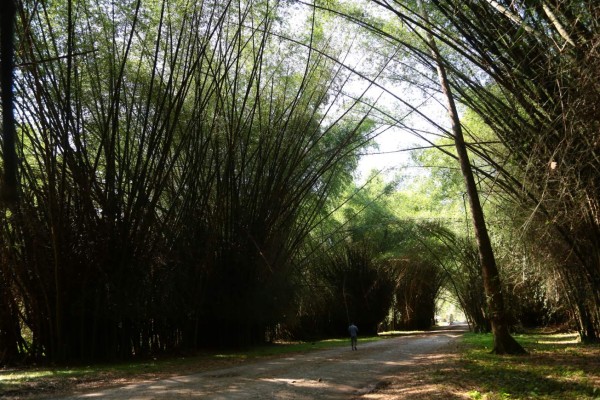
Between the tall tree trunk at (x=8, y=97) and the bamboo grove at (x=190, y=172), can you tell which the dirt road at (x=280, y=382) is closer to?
the bamboo grove at (x=190, y=172)

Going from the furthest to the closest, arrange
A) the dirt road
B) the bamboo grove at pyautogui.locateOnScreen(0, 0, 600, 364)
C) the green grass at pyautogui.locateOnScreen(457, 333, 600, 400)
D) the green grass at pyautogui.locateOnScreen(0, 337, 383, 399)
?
the bamboo grove at pyautogui.locateOnScreen(0, 0, 600, 364)
the green grass at pyautogui.locateOnScreen(0, 337, 383, 399)
the dirt road
the green grass at pyautogui.locateOnScreen(457, 333, 600, 400)

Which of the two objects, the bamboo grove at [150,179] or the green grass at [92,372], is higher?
the bamboo grove at [150,179]

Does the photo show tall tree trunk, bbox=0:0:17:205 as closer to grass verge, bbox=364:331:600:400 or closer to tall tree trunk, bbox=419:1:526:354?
grass verge, bbox=364:331:600:400

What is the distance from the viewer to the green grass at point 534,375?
3.95 meters

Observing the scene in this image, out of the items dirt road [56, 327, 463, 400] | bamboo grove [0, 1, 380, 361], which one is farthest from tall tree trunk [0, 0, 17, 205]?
bamboo grove [0, 1, 380, 361]

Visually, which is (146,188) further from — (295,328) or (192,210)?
(295,328)

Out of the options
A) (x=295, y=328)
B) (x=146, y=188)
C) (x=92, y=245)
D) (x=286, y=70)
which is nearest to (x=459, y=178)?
(x=286, y=70)

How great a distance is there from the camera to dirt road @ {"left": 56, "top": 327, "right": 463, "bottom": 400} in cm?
436

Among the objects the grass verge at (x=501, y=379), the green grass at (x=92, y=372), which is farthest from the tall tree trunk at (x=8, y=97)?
the green grass at (x=92, y=372)

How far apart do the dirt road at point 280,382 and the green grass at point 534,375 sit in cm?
89

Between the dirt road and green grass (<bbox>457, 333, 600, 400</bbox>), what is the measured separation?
2.92 feet

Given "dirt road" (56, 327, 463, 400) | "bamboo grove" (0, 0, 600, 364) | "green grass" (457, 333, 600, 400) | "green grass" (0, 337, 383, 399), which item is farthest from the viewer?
"bamboo grove" (0, 0, 600, 364)

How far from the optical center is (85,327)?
24.9ft

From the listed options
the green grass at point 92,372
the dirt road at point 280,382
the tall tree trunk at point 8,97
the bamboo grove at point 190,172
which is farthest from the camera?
the bamboo grove at point 190,172
